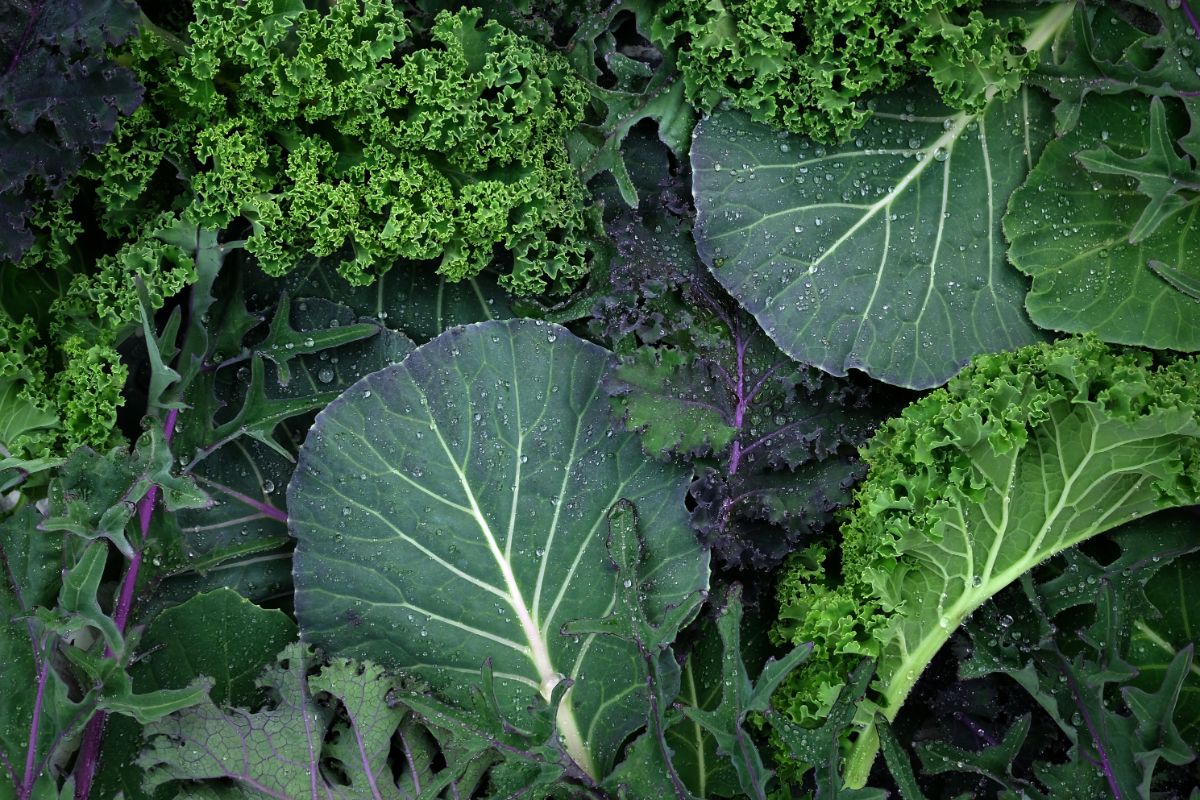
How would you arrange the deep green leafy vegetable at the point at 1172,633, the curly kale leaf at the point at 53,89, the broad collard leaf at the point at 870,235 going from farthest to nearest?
1. the broad collard leaf at the point at 870,235
2. the deep green leafy vegetable at the point at 1172,633
3. the curly kale leaf at the point at 53,89

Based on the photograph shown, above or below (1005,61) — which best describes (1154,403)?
below

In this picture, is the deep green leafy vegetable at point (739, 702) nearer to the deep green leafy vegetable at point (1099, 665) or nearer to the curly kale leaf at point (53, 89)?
the deep green leafy vegetable at point (1099, 665)

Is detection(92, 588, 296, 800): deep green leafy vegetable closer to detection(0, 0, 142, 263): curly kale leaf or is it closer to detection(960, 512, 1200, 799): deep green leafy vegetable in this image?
detection(0, 0, 142, 263): curly kale leaf

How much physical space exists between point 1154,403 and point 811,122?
2.79 feet

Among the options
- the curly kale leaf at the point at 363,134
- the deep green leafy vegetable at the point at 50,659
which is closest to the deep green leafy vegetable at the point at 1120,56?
the curly kale leaf at the point at 363,134

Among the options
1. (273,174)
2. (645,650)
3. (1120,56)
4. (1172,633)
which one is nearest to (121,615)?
(273,174)

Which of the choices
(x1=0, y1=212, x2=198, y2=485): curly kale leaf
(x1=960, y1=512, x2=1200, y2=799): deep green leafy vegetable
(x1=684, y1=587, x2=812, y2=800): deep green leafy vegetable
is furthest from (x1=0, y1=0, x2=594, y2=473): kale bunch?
(x1=960, y1=512, x2=1200, y2=799): deep green leafy vegetable

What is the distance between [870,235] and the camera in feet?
7.48

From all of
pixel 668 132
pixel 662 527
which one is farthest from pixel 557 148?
pixel 662 527

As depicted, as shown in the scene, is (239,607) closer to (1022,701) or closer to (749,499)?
(749,499)

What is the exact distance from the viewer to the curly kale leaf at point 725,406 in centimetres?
217

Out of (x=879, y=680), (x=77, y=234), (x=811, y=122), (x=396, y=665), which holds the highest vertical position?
(x=811, y=122)

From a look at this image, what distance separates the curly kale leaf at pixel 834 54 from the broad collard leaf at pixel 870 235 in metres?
0.10

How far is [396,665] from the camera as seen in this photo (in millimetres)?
2170
